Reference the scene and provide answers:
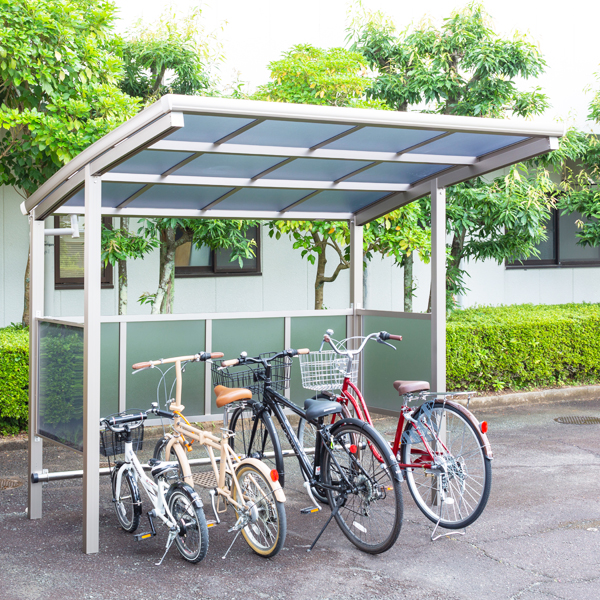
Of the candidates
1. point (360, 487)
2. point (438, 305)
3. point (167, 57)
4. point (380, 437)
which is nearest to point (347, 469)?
point (360, 487)

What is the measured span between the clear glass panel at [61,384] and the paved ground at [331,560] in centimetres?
63

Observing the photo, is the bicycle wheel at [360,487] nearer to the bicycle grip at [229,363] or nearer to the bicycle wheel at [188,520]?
the bicycle grip at [229,363]

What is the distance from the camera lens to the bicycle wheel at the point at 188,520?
380cm

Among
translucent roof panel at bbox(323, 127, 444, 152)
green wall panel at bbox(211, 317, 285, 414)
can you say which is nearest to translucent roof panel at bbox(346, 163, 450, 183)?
translucent roof panel at bbox(323, 127, 444, 152)

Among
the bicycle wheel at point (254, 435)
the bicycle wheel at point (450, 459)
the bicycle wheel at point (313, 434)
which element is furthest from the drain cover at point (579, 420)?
the bicycle wheel at point (254, 435)

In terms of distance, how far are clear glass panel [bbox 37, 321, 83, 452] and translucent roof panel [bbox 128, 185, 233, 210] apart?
118 cm

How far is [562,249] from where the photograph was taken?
1345 centimetres

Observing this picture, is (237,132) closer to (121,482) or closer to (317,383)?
(317,383)

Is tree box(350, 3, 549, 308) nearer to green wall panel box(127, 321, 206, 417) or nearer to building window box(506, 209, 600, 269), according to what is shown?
building window box(506, 209, 600, 269)

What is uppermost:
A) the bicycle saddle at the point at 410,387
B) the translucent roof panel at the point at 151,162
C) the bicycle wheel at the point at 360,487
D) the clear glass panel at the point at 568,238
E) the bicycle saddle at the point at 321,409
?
the clear glass panel at the point at 568,238

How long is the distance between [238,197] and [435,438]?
228 cm

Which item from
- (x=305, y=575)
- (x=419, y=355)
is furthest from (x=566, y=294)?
(x=305, y=575)

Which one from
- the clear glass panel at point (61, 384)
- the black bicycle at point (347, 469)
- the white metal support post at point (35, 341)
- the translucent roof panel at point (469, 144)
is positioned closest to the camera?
the black bicycle at point (347, 469)

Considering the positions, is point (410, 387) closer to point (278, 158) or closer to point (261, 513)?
point (261, 513)
